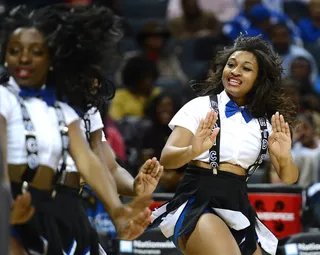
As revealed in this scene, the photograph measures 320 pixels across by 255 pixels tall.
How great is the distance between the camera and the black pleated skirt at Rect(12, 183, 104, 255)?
171 inches

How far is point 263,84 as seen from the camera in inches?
228

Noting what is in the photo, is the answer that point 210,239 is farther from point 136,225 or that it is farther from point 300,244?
A: point 300,244

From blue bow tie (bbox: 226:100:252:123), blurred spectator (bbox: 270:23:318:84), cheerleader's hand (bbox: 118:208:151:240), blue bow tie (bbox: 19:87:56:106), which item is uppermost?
blue bow tie (bbox: 19:87:56:106)

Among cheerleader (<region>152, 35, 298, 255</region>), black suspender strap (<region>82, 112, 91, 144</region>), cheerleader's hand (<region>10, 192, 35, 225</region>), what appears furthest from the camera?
cheerleader (<region>152, 35, 298, 255</region>)

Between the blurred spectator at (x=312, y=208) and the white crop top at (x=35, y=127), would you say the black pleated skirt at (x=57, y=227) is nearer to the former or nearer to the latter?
the white crop top at (x=35, y=127)

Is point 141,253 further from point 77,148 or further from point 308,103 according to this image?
point 308,103

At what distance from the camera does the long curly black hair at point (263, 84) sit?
18.9 ft

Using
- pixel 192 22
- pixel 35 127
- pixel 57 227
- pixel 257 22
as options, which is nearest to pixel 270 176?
pixel 257 22

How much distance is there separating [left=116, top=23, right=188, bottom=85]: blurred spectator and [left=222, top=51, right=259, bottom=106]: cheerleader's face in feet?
17.6

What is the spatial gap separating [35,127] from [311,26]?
26.4ft

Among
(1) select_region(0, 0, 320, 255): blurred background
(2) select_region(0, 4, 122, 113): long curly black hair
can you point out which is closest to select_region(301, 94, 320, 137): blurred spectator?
(1) select_region(0, 0, 320, 255): blurred background

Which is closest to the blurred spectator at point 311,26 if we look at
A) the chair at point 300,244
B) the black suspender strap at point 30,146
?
the chair at point 300,244

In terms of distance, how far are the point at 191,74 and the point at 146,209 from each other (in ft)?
23.0

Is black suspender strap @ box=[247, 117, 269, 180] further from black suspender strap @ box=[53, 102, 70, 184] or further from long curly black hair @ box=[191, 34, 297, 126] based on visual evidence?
black suspender strap @ box=[53, 102, 70, 184]
